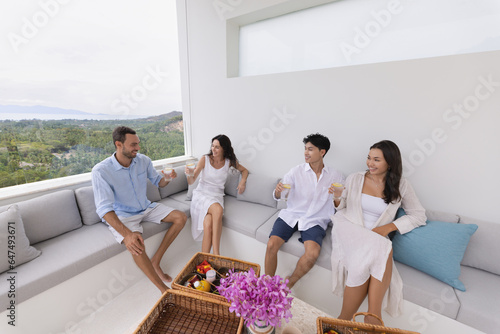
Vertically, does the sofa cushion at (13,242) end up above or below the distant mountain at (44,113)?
below

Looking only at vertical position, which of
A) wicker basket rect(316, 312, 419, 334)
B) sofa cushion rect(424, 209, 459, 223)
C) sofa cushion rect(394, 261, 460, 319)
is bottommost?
sofa cushion rect(394, 261, 460, 319)

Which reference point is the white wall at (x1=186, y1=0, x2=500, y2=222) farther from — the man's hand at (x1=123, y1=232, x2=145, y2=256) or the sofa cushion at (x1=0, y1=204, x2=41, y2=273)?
the sofa cushion at (x1=0, y1=204, x2=41, y2=273)

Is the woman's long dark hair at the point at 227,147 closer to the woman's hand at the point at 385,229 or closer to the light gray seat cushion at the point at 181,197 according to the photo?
the light gray seat cushion at the point at 181,197

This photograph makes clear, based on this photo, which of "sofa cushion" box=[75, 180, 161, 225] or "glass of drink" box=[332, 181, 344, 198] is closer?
"glass of drink" box=[332, 181, 344, 198]

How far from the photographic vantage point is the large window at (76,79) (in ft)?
5.79

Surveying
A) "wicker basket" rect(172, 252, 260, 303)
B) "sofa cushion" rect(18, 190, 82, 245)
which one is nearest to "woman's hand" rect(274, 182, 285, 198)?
"wicker basket" rect(172, 252, 260, 303)

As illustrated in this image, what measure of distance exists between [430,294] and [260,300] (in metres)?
1.19

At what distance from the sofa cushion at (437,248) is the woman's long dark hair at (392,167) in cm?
27

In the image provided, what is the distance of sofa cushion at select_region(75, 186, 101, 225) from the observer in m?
1.89

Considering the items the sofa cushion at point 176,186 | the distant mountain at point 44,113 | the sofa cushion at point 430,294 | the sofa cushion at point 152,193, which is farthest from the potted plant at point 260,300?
the distant mountain at point 44,113

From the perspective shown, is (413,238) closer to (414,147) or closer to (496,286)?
(496,286)

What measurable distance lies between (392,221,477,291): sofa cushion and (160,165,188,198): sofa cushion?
2.36 metres

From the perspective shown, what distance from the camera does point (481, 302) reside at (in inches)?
47.1

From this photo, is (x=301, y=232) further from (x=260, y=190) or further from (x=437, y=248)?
(x=437, y=248)
